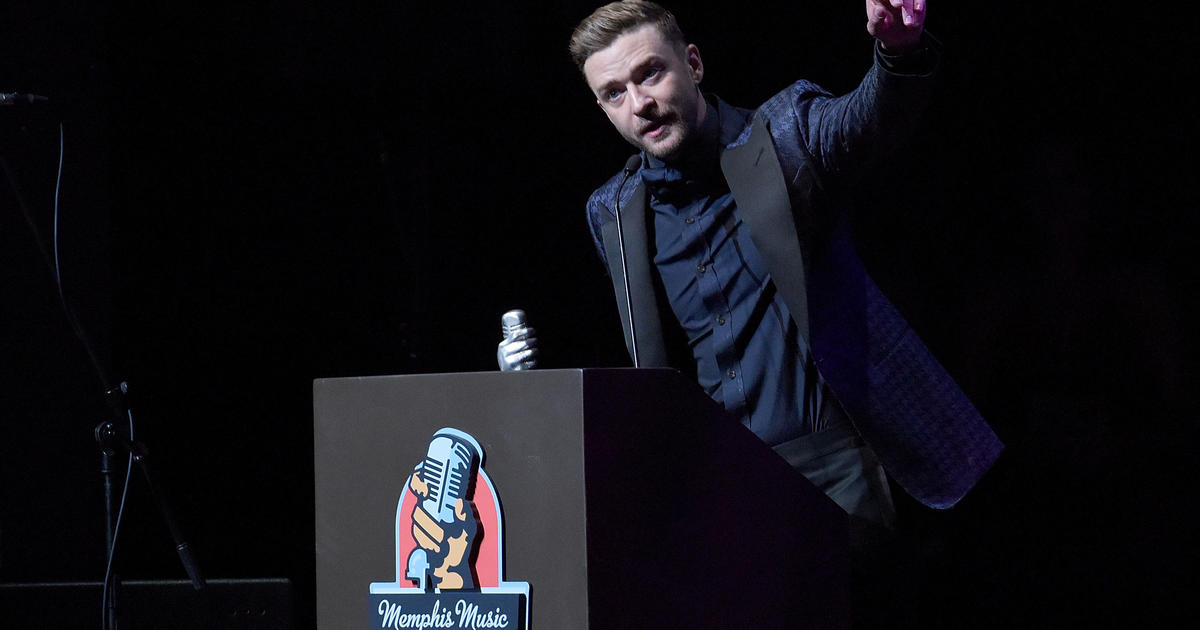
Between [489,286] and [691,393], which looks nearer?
[691,393]

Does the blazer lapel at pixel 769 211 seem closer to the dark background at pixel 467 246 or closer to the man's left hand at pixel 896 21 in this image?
the man's left hand at pixel 896 21

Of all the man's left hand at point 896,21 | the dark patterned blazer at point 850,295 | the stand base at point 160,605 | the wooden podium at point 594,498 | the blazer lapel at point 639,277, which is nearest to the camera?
the wooden podium at point 594,498

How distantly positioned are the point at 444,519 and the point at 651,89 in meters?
1.10

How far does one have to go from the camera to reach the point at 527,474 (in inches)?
45.8

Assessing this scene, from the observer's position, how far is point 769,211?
73.1 inches

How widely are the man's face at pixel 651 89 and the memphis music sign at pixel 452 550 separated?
100cm

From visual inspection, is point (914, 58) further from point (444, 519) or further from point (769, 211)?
point (444, 519)

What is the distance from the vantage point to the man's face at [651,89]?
81.7 inches

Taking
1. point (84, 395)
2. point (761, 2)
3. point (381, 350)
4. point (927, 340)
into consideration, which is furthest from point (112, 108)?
point (927, 340)

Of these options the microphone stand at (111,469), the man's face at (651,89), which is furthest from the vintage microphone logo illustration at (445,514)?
the microphone stand at (111,469)

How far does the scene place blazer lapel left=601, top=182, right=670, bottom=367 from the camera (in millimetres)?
2066

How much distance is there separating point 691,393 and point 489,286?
2.39m

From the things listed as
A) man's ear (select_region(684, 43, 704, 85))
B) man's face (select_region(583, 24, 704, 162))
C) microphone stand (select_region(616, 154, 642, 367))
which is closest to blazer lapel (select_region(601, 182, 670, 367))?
microphone stand (select_region(616, 154, 642, 367))

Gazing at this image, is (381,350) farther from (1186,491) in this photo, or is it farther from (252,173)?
(1186,491)
